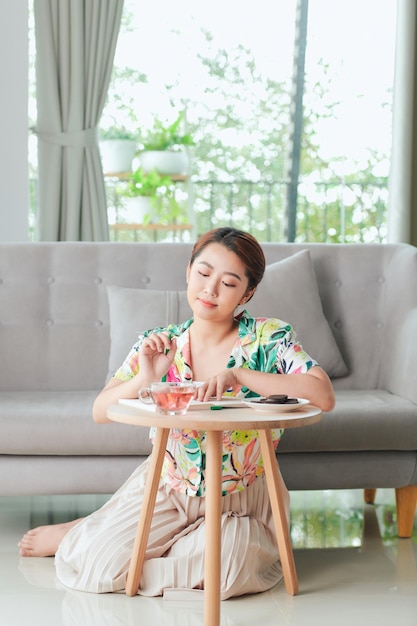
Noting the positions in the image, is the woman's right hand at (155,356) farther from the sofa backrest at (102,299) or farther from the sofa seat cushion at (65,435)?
the sofa backrest at (102,299)

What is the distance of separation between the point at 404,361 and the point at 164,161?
2267 millimetres

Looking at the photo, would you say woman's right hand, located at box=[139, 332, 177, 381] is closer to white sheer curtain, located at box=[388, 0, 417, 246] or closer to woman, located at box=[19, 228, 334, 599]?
woman, located at box=[19, 228, 334, 599]

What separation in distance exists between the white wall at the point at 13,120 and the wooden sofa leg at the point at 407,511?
2.24 meters

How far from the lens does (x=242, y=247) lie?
84.9 inches

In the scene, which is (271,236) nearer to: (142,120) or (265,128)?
(265,128)

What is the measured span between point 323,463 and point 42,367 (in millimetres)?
1019

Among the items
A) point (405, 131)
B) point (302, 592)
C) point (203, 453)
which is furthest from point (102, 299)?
point (405, 131)

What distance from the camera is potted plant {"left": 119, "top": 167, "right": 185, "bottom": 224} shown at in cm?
490

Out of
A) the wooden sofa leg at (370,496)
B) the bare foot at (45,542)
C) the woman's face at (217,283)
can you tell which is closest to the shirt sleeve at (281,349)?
the woman's face at (217,283)

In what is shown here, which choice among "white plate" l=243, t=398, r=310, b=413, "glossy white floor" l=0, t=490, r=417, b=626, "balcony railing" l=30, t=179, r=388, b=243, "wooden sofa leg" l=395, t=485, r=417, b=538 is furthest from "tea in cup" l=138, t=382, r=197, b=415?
"balcony railing" l=30, t=179, r=388, b=243

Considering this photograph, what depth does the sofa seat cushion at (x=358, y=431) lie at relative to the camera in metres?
2.67

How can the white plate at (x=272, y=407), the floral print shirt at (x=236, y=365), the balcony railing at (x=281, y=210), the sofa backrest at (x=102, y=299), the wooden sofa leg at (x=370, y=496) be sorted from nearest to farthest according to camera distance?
the white plate at (x=272, y=407) → the floral print shirt at (x=236, y=365) → the sofa backrest at (x=102, y=299) → the wooden sofa leg at (x=370, y=496) → the balcony railing at (x=281, y=210)

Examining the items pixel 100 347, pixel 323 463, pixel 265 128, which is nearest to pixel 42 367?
pixel 100 347

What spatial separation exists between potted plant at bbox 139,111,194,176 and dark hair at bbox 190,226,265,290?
8.99 ft
